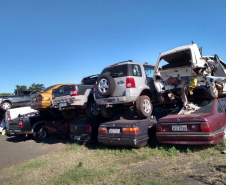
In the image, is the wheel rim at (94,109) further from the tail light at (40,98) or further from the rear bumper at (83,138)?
the tail light at (40,98)

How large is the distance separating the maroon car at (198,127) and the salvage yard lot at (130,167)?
303mm

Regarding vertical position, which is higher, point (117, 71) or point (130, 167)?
point (117, 71)

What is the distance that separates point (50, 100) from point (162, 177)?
21.6 feet

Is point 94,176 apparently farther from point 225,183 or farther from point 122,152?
point 225,183

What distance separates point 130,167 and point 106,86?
2773 mm

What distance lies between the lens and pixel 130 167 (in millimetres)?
5160

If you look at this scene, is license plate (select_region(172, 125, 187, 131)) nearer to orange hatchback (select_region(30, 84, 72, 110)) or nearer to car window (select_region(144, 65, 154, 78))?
car window (select_region(144, 65, 154, 78))

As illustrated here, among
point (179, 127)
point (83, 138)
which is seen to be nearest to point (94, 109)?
point (83, 138)

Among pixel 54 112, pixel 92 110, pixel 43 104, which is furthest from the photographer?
pixel 54 112

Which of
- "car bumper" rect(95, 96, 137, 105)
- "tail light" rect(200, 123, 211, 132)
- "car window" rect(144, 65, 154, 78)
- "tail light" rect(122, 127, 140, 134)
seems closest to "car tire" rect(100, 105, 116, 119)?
"car bumper" rect(95, 96, 137, 105)

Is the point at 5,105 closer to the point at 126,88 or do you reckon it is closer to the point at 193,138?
the point at 126,88

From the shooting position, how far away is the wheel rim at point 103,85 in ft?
23.0

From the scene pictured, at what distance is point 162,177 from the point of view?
4.17 meters

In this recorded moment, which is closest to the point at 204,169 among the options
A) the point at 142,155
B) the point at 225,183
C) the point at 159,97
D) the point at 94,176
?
the point at 225,183
